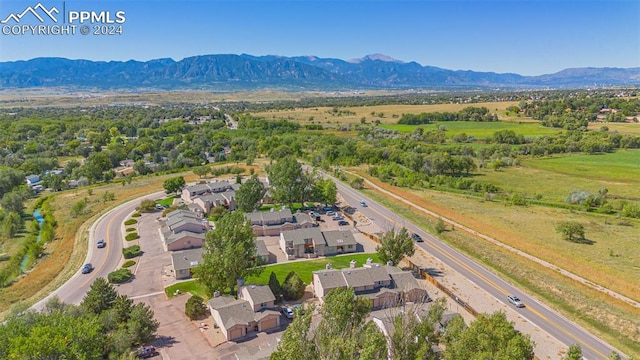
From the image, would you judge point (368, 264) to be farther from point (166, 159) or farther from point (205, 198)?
point (166, 159)

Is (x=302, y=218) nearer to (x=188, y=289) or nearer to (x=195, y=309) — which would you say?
(x=188, y=289)

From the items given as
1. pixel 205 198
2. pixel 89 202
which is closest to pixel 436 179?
pixel 205 198

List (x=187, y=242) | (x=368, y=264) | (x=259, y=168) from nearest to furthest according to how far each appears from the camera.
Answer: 1. (x=368, y=264)
2. (x=187, y=242)
3. (x=259, y=168)

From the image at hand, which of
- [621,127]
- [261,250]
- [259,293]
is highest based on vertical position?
[621,127]

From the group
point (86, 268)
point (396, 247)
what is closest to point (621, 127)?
point (396, 247)

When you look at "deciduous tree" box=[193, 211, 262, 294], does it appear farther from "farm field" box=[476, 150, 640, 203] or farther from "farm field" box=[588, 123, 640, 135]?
"farm field" box=[588, 123, 640, 135]

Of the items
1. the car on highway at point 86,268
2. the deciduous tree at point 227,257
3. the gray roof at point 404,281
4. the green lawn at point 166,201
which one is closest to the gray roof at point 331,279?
the gray roof at point 404,281
